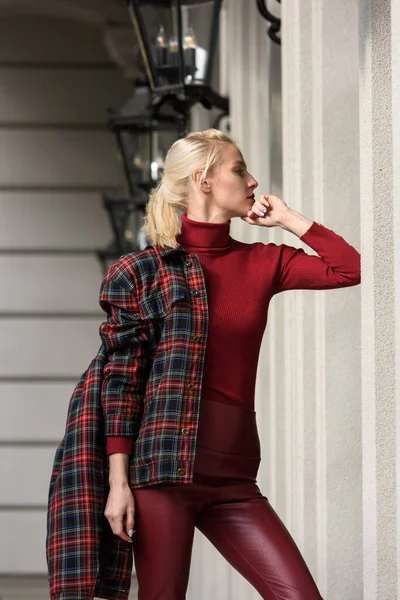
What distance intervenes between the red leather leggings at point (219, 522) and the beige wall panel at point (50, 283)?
23.1 feet

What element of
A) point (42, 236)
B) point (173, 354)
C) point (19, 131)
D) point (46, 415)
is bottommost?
point (46, 415)

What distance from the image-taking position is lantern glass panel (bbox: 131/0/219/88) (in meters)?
4.87

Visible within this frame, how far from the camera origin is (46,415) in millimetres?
9758

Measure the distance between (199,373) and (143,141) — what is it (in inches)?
149

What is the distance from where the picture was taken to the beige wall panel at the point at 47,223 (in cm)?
989

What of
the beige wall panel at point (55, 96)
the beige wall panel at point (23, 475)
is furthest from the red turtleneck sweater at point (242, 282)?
the beige wall panel at point (55, 96)

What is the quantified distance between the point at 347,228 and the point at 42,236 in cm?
646

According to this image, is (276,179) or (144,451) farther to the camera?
(276,179)


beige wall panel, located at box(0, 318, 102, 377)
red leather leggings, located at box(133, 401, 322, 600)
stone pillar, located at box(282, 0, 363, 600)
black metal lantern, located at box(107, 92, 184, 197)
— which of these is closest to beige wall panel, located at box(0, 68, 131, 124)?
beige wall panel, located at box(0, 318, 102, 377)

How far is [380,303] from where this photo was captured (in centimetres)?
255

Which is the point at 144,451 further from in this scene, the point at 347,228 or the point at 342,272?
the point at 347,228

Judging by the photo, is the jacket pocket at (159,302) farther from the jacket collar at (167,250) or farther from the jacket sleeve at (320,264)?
the jacket sleeve at (320,264)

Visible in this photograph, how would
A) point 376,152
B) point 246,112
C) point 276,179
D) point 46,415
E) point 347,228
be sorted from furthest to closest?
point 46,415 → point 246,112 → point 276,179 → point 347,228 → point 376,152

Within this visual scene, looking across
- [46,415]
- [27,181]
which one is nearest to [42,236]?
[27,181]
